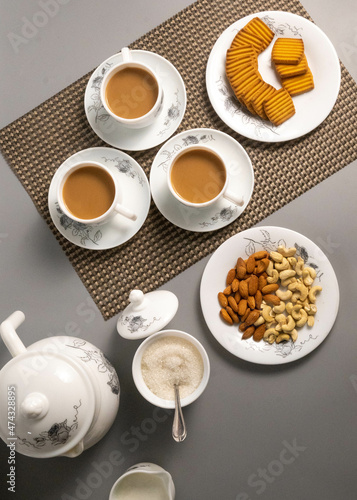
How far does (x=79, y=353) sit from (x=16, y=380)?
0.50 ft

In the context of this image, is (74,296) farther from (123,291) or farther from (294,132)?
(294,132)

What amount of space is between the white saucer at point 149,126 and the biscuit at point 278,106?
191 mm

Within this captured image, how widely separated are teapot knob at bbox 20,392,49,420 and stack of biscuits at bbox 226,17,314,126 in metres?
0.75

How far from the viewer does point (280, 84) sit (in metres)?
1.16

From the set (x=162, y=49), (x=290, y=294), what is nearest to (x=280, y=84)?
(x=162, y=49)

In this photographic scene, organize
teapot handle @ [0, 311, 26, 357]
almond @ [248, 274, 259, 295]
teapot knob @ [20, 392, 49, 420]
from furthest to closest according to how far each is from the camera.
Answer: almond @ [248, 274, 259, 295] < teapot handle @ [0, 311, 26, 357] < teapot knob @ [20, 392, 49, 420]

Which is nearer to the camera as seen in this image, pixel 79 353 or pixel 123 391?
pixel 79 353

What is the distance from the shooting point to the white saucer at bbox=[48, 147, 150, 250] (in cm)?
112

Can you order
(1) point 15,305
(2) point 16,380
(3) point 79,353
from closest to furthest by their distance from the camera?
(2) point 16,380
(3) point 79,353
(1) point 15,305

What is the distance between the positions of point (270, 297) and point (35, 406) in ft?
1.85

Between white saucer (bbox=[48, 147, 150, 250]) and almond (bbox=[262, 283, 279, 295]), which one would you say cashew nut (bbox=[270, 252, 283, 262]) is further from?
white saucer (bbox=[48, 147, 150, 250])

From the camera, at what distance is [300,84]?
114 centimetres

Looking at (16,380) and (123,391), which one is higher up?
(16,380)

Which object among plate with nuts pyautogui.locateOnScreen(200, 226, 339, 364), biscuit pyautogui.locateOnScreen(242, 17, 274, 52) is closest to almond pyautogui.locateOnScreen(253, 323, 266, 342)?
plate with nuts pyautogui.locateOnScreen(200, 226, 339, 364)
